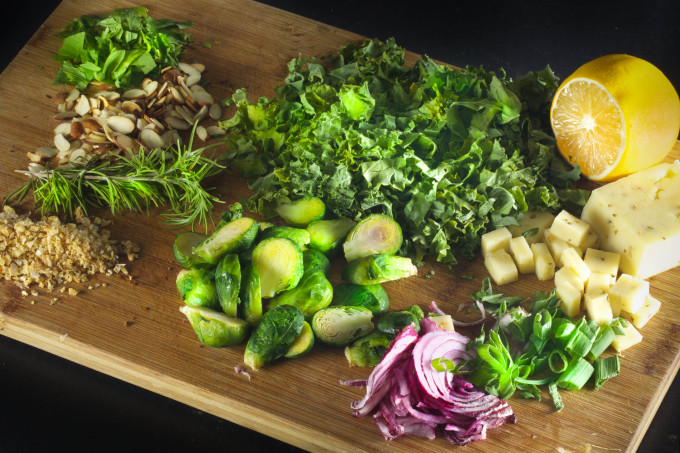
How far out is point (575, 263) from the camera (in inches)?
154

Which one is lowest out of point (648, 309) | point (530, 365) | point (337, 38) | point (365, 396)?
point (365, 396)

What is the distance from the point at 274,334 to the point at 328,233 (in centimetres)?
67

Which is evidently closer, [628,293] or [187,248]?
[628,293]

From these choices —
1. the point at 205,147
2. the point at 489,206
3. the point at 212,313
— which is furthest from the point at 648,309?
the point at 205,147

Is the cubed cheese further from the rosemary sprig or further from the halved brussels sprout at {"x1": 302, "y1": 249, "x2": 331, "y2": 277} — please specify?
the rosemary sprig

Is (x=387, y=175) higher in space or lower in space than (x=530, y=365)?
higher

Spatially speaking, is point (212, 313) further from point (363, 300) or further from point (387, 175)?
point (387, 175)

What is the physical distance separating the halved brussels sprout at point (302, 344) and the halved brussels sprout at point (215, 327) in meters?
0.25

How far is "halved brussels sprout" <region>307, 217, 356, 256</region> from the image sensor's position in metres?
4.03

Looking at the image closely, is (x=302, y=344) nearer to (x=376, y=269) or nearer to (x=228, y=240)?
(x=376, y=269)

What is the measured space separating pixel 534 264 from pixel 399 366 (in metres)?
1.00

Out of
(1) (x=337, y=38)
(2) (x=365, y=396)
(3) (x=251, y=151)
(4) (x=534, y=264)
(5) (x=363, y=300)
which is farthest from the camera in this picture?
(1) (x=337, y=38)

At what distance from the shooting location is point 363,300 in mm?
3830

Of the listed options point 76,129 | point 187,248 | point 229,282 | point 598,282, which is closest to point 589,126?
point 598,282
